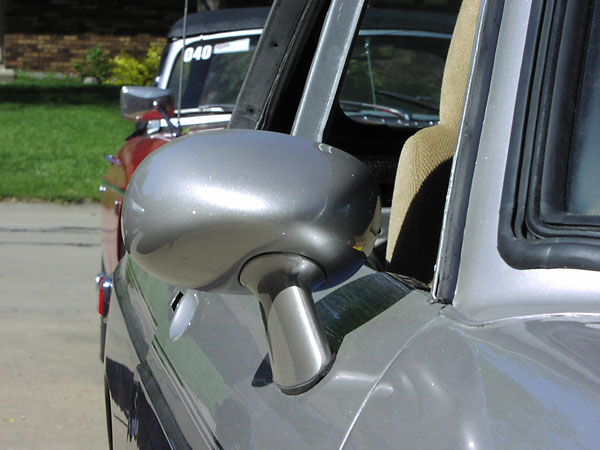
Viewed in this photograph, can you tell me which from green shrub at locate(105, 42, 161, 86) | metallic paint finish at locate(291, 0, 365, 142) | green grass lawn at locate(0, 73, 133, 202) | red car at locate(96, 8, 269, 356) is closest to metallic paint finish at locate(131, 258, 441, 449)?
metallic paint finish at locate(291, 0, 365, 142)

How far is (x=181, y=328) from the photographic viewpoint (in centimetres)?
183

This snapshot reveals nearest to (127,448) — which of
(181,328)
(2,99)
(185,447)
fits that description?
(181,328)

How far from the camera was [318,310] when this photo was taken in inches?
56.2

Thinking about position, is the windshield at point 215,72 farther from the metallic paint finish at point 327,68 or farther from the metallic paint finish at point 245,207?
the metallic paint finish at point 245,207

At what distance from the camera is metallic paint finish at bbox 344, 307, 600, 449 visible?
94cm

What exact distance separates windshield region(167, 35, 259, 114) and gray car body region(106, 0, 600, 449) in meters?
4.58

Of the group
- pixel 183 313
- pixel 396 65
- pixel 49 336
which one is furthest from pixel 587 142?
pixel 49 336

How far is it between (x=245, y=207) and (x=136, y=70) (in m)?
16.9

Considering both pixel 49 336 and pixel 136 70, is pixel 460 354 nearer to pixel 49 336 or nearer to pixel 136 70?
pixel 49 336

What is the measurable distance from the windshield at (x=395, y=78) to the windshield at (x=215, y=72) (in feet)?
10.6

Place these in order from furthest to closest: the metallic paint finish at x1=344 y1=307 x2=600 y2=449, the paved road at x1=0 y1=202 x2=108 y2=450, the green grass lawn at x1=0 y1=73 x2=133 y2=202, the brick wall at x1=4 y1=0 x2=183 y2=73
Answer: the brick wall at x1=4 y1=0 x2=183 y2=73 → the green grass lawn at x1=0 y1=73 x2=133 y2=202 → the paved road at x1=0 y1=202 x2=108 y2=450 → the metallic paint finish at x1=344 y1=307 x2=600 y2=449

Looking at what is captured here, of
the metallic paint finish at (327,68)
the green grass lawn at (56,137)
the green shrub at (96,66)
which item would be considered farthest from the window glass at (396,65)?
the green shrub at (96,66)

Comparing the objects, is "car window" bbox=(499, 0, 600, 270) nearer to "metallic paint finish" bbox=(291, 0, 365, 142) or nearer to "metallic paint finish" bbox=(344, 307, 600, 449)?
"metallic paint finish" bbox=(344, 307, 600, 449)

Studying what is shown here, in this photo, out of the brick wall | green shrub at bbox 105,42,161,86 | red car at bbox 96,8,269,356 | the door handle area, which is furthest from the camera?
the brick wall
